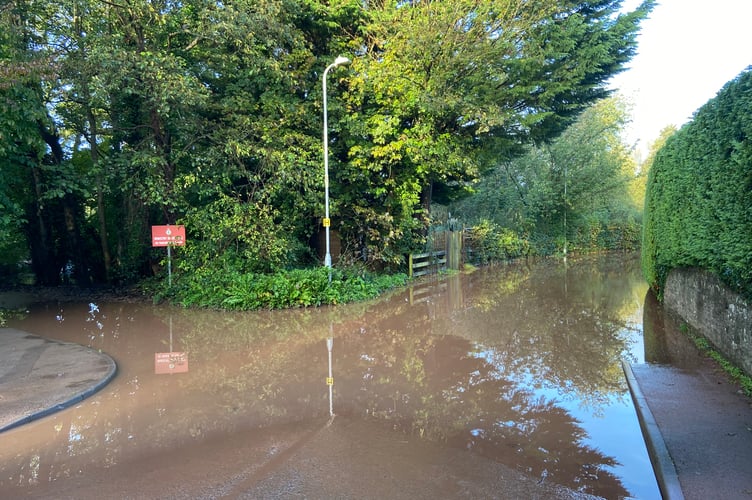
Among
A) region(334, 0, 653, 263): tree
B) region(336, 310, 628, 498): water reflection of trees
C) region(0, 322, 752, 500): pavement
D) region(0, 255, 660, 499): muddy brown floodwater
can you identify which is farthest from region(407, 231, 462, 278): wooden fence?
region(0, 322, 752, 500): pavement

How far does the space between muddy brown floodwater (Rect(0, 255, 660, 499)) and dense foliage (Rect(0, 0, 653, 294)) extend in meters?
4.85

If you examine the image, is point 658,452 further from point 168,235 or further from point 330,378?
point 168,235

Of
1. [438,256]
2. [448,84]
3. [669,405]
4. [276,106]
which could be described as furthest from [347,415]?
[438,256]

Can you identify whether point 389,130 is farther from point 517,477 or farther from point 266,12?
point 517,477

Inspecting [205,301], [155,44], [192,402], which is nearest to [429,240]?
[205,301]

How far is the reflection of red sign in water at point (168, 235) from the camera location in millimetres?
14469

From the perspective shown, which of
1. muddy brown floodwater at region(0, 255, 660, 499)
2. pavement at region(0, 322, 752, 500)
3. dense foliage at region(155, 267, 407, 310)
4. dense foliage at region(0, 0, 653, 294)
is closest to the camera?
pavement at region(0, 322, 752, 500)

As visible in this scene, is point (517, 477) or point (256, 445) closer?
point (517, 477)

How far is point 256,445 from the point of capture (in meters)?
5.17

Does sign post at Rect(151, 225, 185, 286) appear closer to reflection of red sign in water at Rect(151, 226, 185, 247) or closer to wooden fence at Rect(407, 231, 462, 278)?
reflection of red sign in water at Rect(151, 226, 185, 247)

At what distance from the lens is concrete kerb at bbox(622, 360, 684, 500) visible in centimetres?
399

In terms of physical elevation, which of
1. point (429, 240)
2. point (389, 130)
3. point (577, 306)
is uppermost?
point (389, 130)

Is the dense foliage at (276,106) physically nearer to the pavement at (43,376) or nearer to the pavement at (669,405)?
the pavement at (43,376)

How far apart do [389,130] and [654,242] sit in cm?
832
